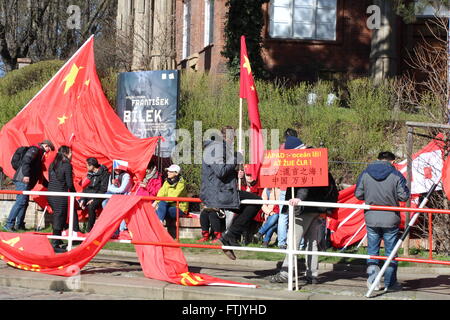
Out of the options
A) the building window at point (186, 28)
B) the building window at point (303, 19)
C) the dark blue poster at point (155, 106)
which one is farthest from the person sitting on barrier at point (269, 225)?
the building window at point (186, 28)

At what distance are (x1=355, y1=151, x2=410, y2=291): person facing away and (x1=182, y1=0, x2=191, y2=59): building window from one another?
2533 cm

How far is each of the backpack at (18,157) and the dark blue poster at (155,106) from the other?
293 cm

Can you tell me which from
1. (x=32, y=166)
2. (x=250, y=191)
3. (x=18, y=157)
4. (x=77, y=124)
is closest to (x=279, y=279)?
(x=250, y=191)

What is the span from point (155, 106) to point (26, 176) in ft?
12.2

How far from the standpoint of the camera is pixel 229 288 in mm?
10320

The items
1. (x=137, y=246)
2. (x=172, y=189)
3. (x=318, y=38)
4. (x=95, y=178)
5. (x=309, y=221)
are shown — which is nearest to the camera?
(x=309, y=221)

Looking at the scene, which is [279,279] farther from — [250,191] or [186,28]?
[186,28]

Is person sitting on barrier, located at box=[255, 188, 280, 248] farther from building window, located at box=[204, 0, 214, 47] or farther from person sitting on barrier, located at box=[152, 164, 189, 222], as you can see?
building window, located at box=[204, 0, 214, 47]

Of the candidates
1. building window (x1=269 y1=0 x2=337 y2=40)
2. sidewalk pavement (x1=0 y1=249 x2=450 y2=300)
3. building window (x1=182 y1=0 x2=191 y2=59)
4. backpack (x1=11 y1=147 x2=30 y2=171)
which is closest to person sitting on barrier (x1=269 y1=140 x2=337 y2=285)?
sidewalk pavement (x1=0 y1=249 x2=450 y2=300)

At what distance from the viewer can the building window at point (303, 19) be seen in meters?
Answer: 30.0

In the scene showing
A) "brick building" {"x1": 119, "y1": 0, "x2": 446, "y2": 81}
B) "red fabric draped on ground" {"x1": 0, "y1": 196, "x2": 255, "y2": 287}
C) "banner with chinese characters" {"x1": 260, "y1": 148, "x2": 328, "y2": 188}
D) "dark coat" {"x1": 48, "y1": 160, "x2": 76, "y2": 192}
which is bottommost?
"red fabric draped on ground" {"x1": 0, "y1": 196, "x2": 255, "y2": 287}

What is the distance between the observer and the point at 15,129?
56.0 ft

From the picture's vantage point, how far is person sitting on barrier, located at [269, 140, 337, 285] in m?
10.7

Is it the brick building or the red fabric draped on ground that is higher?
the brick building
